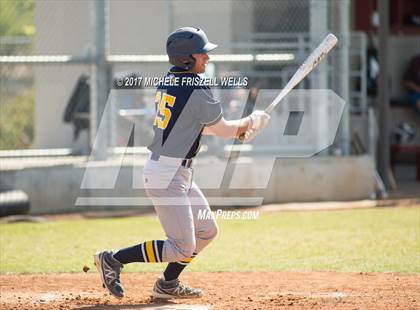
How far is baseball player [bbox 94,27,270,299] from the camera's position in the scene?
236 inches

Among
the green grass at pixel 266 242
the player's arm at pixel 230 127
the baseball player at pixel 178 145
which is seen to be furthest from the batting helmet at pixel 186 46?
the green grass at pixel 266 242

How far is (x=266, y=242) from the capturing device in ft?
30.6

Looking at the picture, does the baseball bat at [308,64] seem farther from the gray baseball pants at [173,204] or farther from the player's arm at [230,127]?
the gray baseball pants at [173,204]

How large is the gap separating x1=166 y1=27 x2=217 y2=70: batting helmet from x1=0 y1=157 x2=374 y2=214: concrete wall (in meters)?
6.01

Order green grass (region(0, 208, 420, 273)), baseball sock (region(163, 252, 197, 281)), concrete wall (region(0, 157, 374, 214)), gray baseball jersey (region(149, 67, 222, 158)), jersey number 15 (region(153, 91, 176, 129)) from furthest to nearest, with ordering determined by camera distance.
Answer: concrete wall (region(0, 157, 374, 214)), green grass (region(0, 208, 420, 273)), baseball sock (region(163, 252, 197, 281)), jersey number 15 (region(153, 91, 176, 129)), gray baseball jersey (region(149, 67, 222, 158))

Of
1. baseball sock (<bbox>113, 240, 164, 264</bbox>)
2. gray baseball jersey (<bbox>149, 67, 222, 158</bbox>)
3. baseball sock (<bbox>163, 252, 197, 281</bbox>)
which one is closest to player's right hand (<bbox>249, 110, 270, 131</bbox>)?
gray baseball jersey (<bbox>149, 67, 222, 158</bbox>)

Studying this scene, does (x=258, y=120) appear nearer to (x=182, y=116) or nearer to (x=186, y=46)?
(x=182, y=116)

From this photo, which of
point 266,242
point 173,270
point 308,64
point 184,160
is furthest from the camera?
point 266,242

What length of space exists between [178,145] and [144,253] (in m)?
0.84

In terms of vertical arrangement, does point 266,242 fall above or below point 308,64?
below

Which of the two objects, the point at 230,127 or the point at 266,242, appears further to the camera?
the point at 266,242

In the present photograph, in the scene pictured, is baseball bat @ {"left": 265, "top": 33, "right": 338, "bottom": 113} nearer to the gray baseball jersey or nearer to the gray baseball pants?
the gray baseball jersey

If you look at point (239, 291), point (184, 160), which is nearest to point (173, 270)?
point (239, 291)

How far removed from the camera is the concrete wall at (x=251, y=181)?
1186cm
